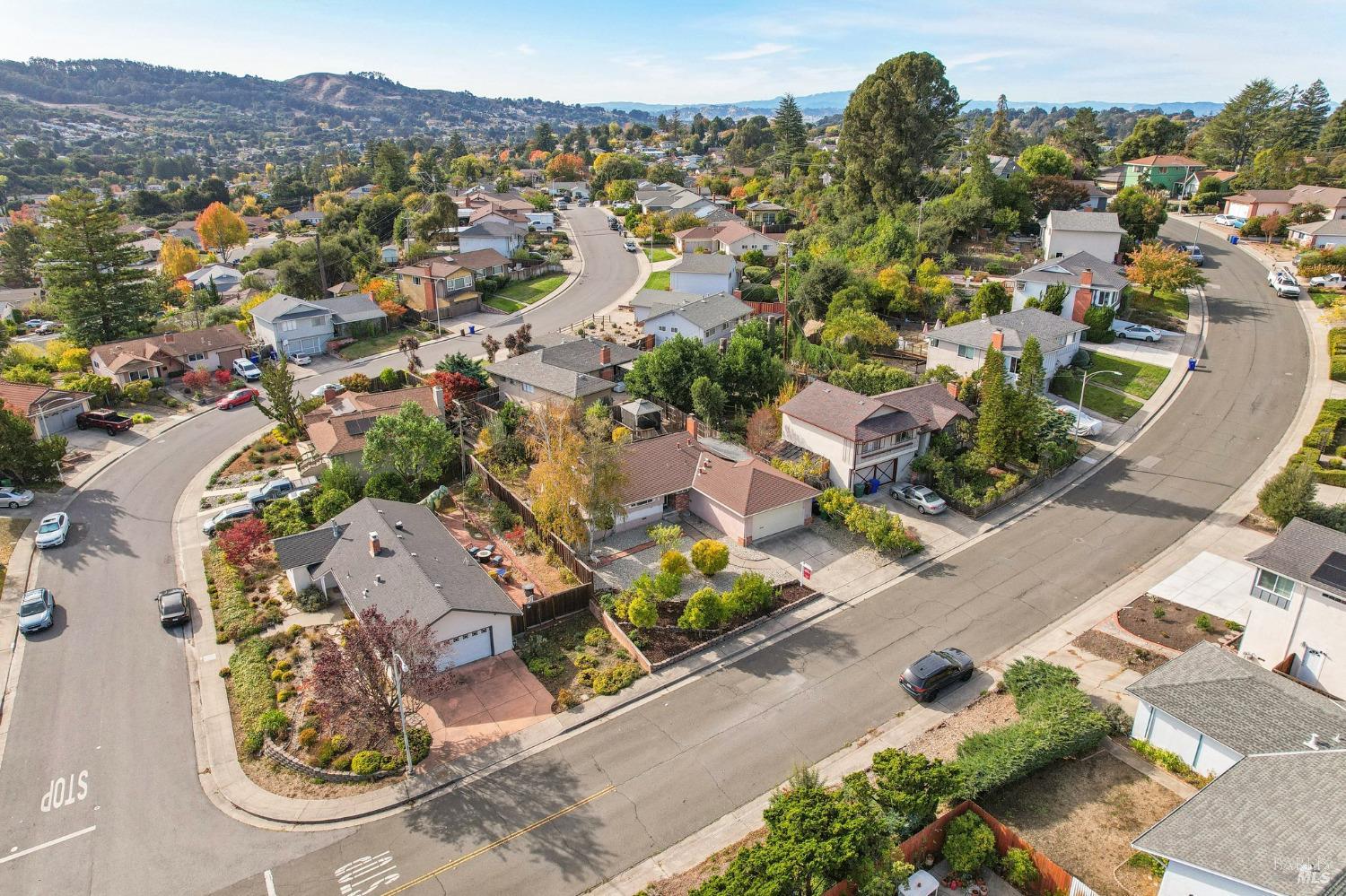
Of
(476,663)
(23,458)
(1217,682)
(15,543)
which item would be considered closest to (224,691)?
(476,663)

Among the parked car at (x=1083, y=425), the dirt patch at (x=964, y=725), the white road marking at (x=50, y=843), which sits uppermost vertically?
the parked car at (x=1083, y=425)

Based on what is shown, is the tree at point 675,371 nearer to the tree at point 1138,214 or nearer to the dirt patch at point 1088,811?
the dirt patch at point 1088,811

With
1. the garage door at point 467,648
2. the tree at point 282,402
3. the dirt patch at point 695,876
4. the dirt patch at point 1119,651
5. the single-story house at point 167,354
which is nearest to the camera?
the dirt patch at point 695,876

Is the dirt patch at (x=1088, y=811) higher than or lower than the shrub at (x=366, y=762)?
higher

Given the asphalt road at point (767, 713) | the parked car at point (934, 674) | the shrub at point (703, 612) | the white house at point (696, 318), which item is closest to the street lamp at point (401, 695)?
the asphalt road at point (767, 713)

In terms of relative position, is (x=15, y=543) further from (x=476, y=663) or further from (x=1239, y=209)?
(x=1239, y=209)

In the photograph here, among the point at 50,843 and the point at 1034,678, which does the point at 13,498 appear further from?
the point at 1034,678

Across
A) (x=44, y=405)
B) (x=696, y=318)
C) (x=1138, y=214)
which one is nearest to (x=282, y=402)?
(x=44, y=405)
